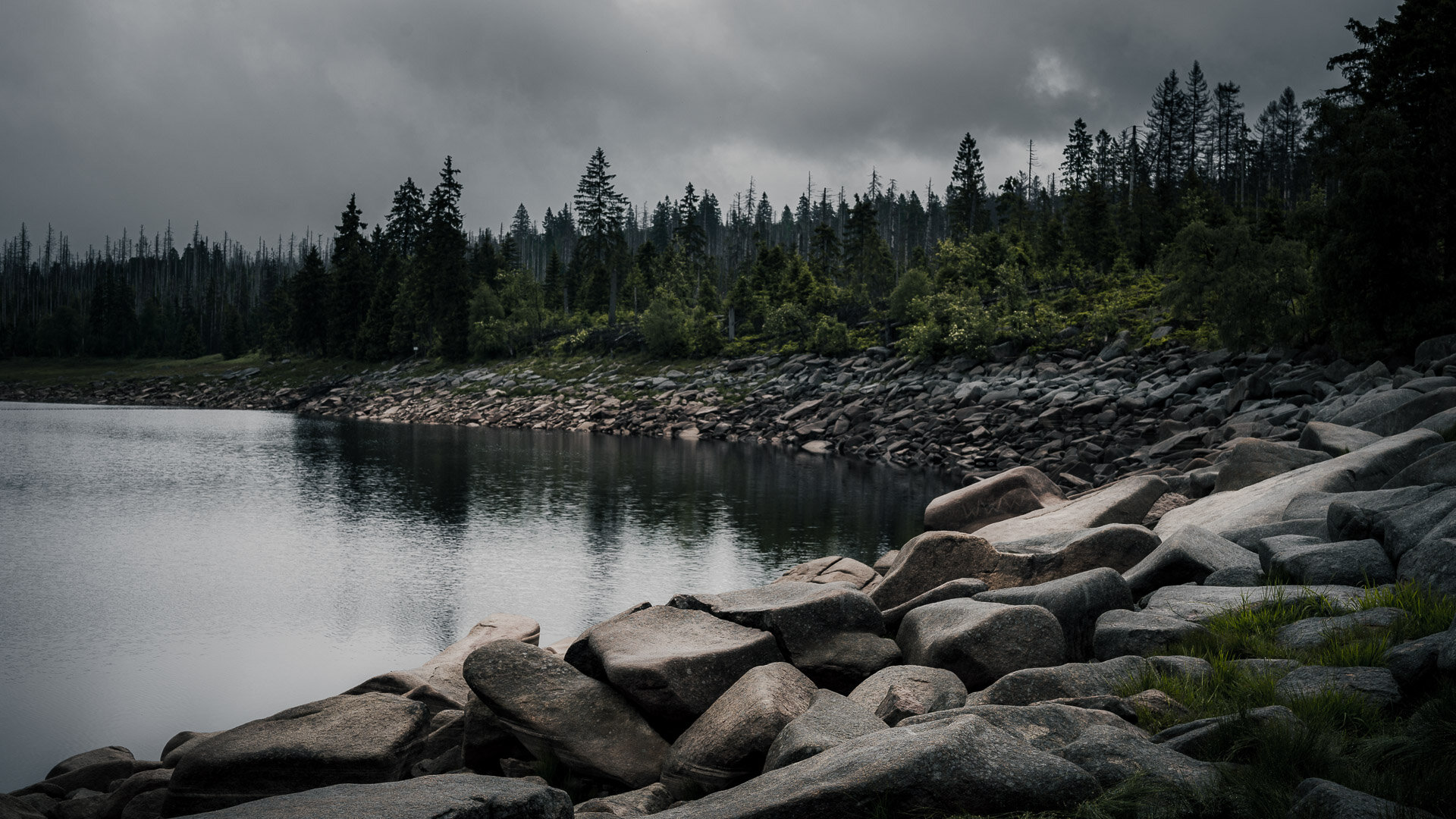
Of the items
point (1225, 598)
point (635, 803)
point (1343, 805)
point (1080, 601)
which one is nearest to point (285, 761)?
point (635, 803)

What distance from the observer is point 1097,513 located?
1709 centimetres

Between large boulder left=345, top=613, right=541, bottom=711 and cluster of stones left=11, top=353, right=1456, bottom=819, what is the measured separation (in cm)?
6

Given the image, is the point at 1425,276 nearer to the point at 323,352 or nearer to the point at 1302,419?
the point at 1302,419

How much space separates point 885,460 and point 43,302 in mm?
203694

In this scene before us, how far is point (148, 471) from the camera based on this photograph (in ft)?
134

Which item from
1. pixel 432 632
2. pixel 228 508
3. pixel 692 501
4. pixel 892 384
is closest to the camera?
pixel 432 632

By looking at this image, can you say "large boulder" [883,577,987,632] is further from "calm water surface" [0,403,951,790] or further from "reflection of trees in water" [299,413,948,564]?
"reflection of trees in water" [299,413,948,564]

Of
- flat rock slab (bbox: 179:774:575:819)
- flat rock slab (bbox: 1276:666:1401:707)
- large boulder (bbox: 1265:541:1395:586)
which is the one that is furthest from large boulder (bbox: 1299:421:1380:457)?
flat rock slab (bbox: 179:774:575:819)

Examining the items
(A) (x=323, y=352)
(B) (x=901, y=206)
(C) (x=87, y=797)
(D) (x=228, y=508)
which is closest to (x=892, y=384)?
(D) (x=228, y=508)

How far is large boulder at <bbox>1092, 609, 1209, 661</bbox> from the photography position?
8758mm

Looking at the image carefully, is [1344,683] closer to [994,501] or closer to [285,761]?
[285,761]

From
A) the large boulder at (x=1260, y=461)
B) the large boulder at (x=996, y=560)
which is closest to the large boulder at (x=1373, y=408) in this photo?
the large boulder at (x=1260, y=461)

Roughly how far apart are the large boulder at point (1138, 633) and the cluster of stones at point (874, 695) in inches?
1.0

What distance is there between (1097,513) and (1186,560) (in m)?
6.34
